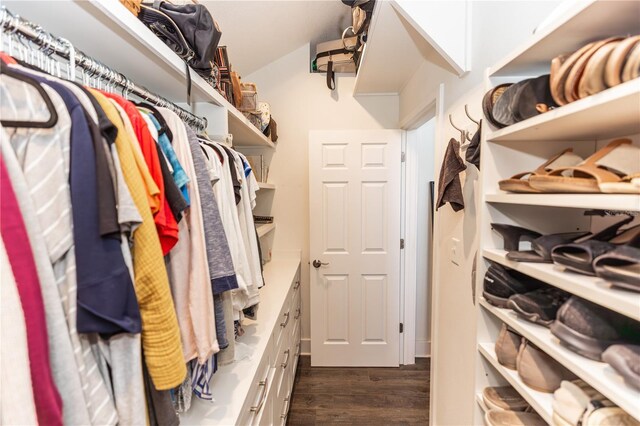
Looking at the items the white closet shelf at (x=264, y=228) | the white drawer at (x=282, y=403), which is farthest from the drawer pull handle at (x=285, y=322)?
the white closet shelf at (x=264, y=228)

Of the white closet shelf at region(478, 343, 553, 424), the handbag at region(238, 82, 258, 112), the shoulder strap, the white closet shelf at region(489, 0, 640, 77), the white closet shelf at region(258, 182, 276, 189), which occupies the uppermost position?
the shoulder strap

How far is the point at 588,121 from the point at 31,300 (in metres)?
1.07

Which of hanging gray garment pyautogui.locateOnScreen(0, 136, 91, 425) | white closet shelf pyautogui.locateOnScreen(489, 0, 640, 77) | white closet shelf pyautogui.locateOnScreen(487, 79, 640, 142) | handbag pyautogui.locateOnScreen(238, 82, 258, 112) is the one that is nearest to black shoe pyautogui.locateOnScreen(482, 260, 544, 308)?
white closet shelf pyautogui.locateOnScreen(487, 79, 640, 142)

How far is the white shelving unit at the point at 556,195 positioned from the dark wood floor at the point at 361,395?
121cm

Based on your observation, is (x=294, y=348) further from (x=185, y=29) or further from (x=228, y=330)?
(x=185, y=29)

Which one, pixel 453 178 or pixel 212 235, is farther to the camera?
pixel 453 178

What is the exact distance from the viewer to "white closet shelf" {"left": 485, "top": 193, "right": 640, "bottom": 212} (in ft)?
1.61

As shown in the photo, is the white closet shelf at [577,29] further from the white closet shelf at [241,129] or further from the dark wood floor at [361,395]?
the dark wood floor at [361,395]

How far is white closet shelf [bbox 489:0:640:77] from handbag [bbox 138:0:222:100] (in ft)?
3.17

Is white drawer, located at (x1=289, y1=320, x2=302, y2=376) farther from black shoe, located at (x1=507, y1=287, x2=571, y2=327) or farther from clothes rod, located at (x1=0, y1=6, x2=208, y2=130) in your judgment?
clothes rod, located at (x1=0, y1=6, x2=208, y2=130)

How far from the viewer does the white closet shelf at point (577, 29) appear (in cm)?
57

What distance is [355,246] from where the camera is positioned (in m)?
2.48

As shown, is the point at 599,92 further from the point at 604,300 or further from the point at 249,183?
the point at 249,183

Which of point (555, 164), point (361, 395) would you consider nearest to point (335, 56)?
point (555, 164)
